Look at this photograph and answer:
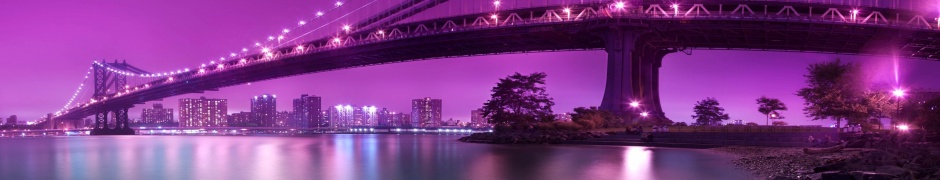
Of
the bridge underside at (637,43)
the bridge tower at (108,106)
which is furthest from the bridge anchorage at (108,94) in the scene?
the bridge underside at (637,43)

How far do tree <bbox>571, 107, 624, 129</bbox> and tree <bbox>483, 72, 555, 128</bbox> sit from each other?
108 inches

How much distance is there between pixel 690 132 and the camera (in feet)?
116

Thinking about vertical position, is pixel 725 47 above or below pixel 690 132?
above

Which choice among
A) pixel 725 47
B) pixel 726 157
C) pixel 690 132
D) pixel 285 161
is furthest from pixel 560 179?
pixel 725 47

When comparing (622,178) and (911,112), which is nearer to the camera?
(622,178)

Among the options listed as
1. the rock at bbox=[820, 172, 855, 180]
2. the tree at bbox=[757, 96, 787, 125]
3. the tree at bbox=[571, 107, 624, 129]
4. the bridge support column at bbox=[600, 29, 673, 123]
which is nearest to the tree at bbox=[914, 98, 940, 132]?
the rock at bbox=[820, 172, 855, 180]

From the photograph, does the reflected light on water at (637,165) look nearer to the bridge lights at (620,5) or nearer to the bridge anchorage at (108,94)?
the bridge lights at (620,5)

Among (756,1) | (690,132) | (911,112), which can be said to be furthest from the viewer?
(756,1)

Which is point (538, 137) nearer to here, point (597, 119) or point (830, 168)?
point (597, 119)

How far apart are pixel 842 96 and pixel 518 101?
1899 centimetres

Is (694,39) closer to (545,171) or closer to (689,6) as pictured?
(689,6)

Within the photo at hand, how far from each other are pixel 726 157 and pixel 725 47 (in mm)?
35749

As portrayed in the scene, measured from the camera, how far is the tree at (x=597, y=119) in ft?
131

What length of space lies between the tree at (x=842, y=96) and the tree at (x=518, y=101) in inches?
624
